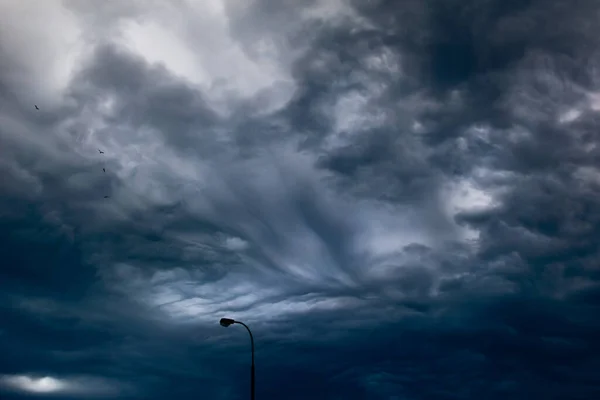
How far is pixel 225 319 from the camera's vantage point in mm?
28812
